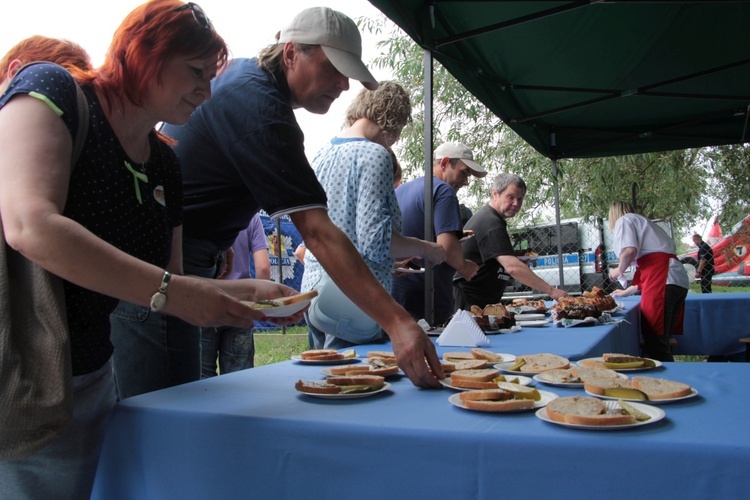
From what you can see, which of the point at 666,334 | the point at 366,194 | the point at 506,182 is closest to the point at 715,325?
the point at 666,334

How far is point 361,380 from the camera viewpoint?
51.4 inches

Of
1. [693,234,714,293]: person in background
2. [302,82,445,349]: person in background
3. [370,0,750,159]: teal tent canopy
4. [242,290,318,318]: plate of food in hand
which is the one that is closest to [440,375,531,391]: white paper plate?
[242,290,318,318]: plate of food in hand

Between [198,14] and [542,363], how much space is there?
3.74ft

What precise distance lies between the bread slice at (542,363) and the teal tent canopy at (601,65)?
1.85m

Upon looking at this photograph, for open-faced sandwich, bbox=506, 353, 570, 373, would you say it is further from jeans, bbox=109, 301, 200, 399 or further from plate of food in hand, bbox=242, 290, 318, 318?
jeans, bbox=109, 301, 200, 399

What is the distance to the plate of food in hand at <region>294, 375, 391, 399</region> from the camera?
1.23 meters

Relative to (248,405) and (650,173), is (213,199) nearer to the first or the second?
(248,405)

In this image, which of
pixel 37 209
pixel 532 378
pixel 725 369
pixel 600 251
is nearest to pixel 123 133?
pixel 37 209

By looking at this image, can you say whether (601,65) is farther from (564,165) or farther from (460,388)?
(564,165)

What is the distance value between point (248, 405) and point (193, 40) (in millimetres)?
709

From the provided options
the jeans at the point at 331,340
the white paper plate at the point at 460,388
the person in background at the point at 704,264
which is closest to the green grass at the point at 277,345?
the jeans at the point at 331,340

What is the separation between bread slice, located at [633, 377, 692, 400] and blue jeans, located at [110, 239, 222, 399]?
106 cm

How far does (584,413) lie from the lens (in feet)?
3.19

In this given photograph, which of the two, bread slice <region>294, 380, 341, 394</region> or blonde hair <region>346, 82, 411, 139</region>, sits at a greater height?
blonde hair <region>346, 82, 411, 139</region>
